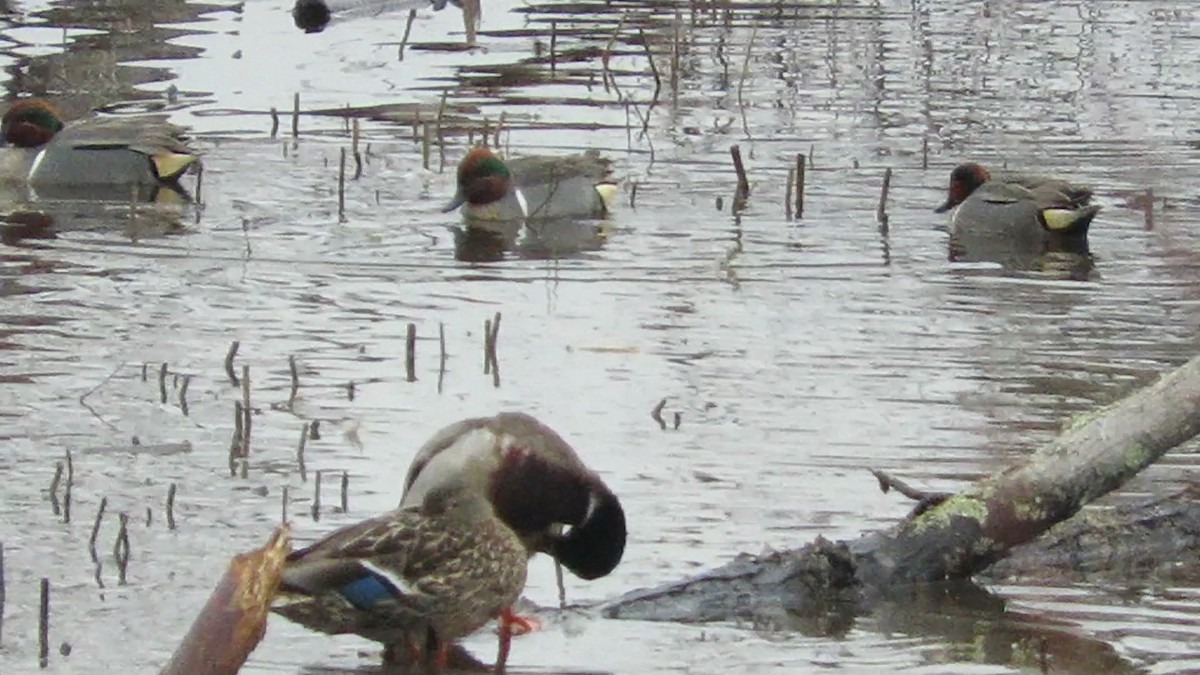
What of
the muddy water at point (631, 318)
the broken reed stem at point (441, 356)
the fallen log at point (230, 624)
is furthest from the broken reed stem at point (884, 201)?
the fallen log at point (230, 624)

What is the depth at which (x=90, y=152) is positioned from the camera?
14578mm

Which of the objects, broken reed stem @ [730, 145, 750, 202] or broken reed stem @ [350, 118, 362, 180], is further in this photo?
broken reed stem @ [350, 118, 362, 180]

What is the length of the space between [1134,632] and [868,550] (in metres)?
0.73

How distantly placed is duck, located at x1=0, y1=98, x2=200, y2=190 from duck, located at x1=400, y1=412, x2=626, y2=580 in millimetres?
7650

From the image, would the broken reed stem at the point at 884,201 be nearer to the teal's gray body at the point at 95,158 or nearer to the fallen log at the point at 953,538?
the teal's gray body at the point at 95,158

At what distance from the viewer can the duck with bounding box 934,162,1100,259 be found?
12867mm

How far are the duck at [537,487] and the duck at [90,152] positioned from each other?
7650 millimetres

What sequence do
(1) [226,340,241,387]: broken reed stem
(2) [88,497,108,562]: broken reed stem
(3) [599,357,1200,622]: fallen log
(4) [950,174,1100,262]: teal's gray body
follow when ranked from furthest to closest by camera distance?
(4) [950,174,1100,262]: teal's gray body → (1) [226,340,241,387]: broken reed stem → (2) [88,497,108,562]: broken reed stem → (3) [599,357,1200,622]: fallen log

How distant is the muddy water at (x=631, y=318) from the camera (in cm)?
685

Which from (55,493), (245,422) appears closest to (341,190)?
(245,422)

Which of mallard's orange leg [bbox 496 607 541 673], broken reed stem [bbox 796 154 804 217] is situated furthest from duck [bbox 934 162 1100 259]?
mallard's orange leg [bbox 496 607 541 673]

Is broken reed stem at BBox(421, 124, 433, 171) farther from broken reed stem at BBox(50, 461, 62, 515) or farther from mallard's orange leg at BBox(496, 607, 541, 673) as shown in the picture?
mallard's orange leg at BBox(496, 607, 541, 673)

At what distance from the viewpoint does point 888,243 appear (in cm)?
1262

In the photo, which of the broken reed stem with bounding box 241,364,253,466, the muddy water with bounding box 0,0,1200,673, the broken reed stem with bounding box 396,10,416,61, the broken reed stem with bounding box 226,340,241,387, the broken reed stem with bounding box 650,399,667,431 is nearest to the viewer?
the muddy water with bounding box 0,0,1200,673
